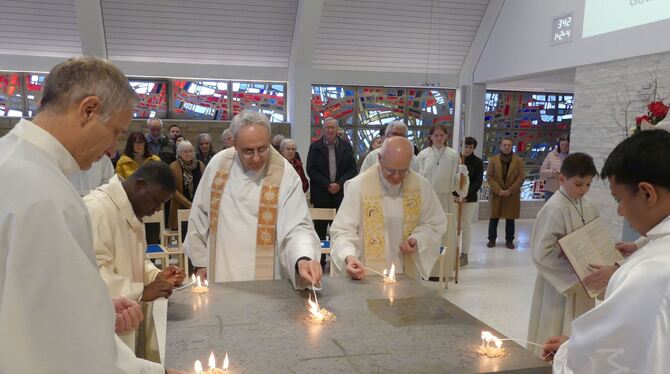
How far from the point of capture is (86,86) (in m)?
1.25

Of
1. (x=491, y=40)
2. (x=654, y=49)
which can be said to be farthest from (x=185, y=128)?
(x=654, y=49)

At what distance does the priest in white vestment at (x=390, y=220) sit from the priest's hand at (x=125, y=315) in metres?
1.80

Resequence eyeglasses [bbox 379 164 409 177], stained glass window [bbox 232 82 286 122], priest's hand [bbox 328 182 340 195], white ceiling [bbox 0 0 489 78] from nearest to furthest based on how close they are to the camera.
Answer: eyeglasses [bbox 379 164 409 177] → priest's hand [bbox 328 182 340 195] → white ceiling [bbox 0 0 489 78] → stained glass window [bbox 232 82 286 122]

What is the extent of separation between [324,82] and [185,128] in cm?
290

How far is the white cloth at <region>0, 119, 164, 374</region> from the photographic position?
108 cm

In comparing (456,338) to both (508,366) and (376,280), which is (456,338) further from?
(376,280)

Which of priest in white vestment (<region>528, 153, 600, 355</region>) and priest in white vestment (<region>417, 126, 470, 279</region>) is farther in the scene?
priest in white vestment (<region>417, 126, 470, 279</region>)

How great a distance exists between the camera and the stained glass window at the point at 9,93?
9766 millimetres

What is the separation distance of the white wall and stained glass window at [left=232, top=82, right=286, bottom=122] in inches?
163

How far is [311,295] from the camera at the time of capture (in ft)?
8.49

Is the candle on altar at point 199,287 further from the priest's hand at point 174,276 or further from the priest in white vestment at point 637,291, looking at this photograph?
the priest in white vestment at point 637,291

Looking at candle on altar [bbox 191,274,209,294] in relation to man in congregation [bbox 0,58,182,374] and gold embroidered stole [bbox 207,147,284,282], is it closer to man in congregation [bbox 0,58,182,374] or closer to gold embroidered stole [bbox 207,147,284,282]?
gold embroidered stole [bbox 207,147,284,282]

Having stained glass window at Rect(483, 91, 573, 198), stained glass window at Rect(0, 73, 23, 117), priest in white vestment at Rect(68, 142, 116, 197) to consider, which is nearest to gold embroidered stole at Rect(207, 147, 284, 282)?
priest in white vestment at Rect(68, 142, 116, 197)

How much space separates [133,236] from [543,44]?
8.16 m
